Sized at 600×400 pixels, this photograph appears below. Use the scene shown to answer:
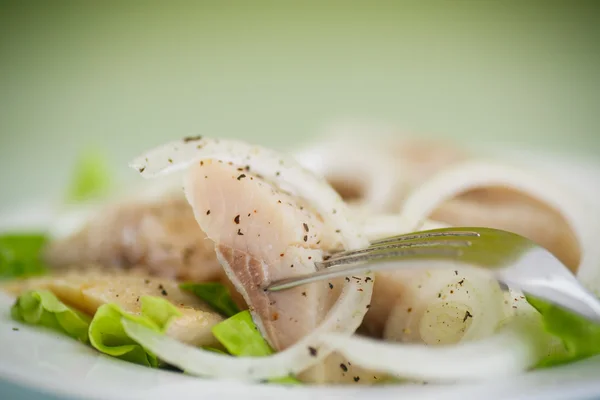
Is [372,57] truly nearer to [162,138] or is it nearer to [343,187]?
[162,138]

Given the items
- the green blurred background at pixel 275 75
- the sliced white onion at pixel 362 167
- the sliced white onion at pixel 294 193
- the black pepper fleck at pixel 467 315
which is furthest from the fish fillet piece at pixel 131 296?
the green blurred background at pixel 275 75

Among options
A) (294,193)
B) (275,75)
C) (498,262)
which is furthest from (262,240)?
(275,75)

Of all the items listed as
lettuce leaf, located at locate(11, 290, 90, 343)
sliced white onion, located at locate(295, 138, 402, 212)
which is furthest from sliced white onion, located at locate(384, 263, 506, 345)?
sliced white onion, located at locate(295, 138, 402, 212)

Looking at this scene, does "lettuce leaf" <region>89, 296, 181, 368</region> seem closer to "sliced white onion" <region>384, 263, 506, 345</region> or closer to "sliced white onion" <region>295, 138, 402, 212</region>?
"sliced white onion" <region>384, 263, 506, 345</region>

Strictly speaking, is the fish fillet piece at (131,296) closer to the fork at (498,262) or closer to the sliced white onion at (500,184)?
the fork at (498,262)

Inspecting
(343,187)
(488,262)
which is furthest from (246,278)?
(343,187)

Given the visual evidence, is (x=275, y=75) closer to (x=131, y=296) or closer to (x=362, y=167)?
(x=362, y=167)
